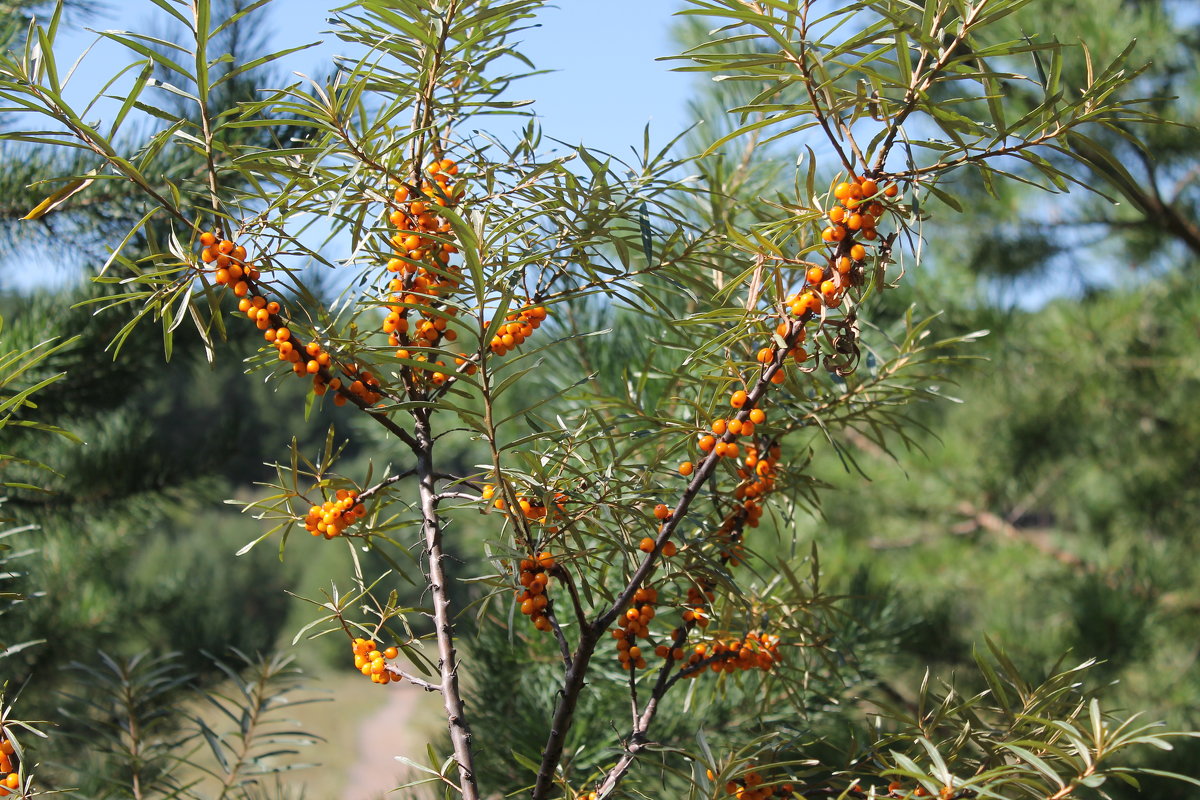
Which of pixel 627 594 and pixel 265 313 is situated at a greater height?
pixel 265 313

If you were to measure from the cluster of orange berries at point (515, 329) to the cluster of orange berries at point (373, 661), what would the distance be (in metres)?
0.13

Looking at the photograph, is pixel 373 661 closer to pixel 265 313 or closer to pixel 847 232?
pixel 265 313

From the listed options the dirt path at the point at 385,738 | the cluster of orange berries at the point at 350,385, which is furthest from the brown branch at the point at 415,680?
the dirt path at the point at 385,738

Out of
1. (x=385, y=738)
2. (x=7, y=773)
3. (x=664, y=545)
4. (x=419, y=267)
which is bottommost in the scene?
(x=385, y=738)

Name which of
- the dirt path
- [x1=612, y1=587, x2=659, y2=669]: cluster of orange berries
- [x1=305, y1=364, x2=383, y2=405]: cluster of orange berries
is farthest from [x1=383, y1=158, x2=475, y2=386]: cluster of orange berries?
the dirt path

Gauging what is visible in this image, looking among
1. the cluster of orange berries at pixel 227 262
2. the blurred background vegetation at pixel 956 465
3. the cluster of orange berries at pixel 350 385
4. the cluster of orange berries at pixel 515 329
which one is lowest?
the blurred background vegetation at pixel 956 465

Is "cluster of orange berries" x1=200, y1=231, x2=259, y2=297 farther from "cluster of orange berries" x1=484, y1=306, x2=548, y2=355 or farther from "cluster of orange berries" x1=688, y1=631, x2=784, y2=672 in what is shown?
"cluster of orange berries" x1=688, y1=631, x2=784, y2=672

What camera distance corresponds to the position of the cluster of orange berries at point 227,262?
0.31 meters

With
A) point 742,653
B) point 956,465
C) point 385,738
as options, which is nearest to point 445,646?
point 742,653

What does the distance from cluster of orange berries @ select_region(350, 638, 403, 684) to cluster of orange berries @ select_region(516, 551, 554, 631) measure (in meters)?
0.06

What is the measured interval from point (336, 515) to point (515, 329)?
98 mm

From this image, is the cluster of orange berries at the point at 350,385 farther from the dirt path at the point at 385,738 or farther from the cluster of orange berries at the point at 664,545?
the dirt path at the point at 385,738

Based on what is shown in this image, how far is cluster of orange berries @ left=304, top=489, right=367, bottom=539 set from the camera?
0.32 m

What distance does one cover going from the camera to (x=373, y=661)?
13.1 inches
